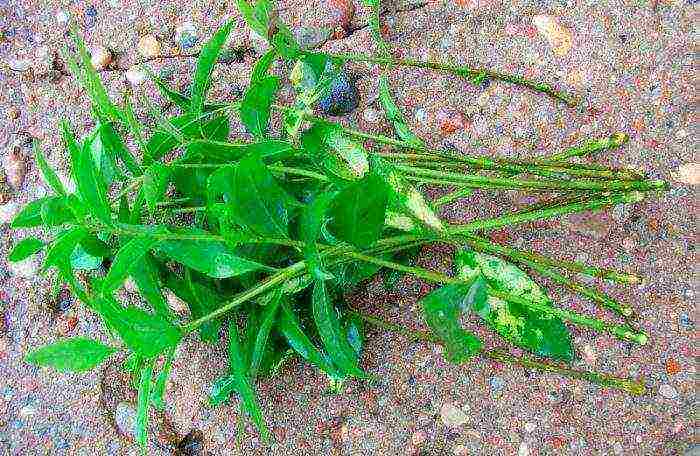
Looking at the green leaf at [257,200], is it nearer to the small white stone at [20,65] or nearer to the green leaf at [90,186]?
the green leaf at [90,186]

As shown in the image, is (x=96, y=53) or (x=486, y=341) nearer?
(x=486, y=341)

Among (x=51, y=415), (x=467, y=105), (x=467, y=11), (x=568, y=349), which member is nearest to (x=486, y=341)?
(x=568, y=349)

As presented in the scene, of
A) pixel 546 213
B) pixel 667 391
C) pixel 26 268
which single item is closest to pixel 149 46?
pixel 26 268

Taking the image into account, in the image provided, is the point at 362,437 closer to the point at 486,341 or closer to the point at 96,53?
the point at 486,341

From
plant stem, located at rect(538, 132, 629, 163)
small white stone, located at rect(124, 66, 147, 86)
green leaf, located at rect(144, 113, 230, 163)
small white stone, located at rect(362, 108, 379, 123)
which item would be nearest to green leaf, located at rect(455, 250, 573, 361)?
plant stem, located at rect(538, 132, 629, 163)

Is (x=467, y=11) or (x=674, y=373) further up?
(x=467, y=11)

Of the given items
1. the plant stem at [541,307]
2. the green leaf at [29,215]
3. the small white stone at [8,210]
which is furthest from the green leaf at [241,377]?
the small white stone at [8,210]

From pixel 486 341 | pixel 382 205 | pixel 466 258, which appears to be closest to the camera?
pixel 382 205
